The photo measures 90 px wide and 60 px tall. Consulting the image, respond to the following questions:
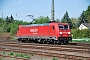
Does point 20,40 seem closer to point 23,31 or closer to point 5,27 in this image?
point 23,31

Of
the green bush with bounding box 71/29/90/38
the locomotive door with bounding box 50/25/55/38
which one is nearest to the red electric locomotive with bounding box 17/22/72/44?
the locomotive door with bounding box 50/25/55/38

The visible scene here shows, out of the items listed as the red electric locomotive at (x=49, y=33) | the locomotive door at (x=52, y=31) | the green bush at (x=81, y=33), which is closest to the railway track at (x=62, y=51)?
the red electric locomotive at (x=49, y=33)

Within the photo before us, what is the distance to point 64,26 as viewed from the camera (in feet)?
85.6

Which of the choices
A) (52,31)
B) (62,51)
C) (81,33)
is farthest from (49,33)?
(81,33)

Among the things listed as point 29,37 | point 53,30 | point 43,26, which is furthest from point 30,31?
point 53,30

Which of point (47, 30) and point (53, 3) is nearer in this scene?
point (47, 30)

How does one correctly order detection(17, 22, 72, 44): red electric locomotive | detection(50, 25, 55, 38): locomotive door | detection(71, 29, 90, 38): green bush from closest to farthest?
detection(17, 22, 72, 44): red electric locomotive, detection(50, 25, 55, 38): locomotive door, detection(71, 29, 90, 38): green bush

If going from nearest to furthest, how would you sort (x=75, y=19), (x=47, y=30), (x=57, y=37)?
1. (x=57, y=37)
2. (x=47, y=30)
3. (x=75, y=19)

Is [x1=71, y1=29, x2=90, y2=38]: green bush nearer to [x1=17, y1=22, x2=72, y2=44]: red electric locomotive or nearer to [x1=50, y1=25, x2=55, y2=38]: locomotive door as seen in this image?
[x1=17, y1=22, x2=72, y2=44]: red electric locomotive

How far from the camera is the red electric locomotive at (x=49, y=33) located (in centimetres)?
2553

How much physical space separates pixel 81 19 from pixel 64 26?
75.1 metres

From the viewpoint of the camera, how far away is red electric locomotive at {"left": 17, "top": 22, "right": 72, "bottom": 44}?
2553 cm

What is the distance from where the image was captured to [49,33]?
2673cm

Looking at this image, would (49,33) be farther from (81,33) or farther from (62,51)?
(81,33)
